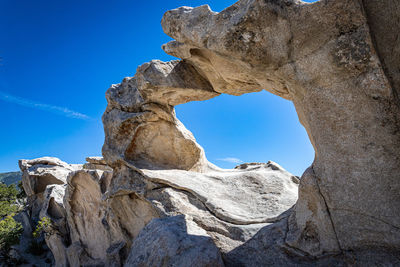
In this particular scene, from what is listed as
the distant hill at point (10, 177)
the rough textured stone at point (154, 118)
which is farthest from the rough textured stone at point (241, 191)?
the distant hill at point (10, 177)

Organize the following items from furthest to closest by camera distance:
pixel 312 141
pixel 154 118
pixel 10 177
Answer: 1. pixel 10 177
2. pixel 154 118
3. pixel 312 141

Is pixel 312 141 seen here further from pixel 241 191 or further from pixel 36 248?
pixel 36 248

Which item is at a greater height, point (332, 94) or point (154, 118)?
point (154, 118)

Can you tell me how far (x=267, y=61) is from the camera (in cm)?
433

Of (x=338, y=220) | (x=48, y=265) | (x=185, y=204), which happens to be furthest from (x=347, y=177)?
(x=48, y=265)

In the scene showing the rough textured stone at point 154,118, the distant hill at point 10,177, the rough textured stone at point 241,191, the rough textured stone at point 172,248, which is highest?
the distant hill at point 10,177

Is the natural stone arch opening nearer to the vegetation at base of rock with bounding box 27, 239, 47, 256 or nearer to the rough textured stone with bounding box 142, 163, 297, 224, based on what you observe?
the rough textured stone with bounding box 142, 163, 297, 224

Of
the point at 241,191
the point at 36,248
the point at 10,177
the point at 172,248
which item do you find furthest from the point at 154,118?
the point at 10,177

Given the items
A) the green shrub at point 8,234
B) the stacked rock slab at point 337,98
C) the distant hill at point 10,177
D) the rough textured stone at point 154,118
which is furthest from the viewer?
the distant hill at point 10,177

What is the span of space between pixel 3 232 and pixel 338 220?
16318mm

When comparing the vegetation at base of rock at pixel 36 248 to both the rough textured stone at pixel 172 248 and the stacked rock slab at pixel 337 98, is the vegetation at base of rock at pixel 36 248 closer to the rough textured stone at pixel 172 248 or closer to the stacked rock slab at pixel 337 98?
the rough textured stone at pixel 172 248

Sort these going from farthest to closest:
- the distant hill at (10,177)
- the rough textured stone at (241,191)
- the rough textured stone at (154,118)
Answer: the distant hill at (10,177) < the rough textured stone at (154,118) < the rough textured stone at (241,191)

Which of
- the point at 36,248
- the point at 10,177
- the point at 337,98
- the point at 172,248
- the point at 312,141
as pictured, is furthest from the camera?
the point at 10,177

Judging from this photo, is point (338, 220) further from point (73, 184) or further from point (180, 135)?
point (73, 184)
